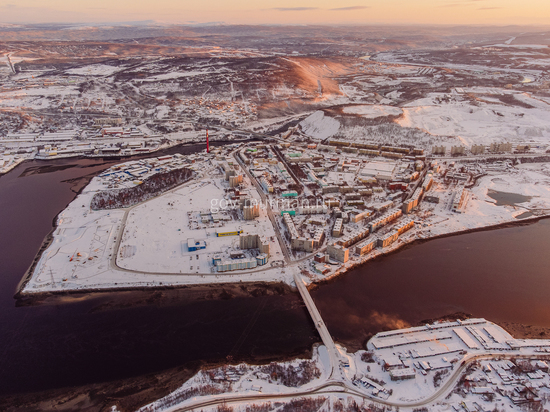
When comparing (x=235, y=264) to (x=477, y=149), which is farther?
(x=477, y=149)

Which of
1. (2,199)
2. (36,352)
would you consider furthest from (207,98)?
(36,352)

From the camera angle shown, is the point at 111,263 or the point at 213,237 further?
the point at 213,237

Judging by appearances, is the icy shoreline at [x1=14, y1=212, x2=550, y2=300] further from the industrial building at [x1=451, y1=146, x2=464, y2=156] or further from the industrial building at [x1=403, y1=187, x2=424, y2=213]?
the industrial building at [x1=451, y1=146, x2=464, y2=156]

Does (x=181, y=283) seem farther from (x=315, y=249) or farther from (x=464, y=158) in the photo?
(x=464, y=158)

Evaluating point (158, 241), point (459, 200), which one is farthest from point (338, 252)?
point (459, 200)

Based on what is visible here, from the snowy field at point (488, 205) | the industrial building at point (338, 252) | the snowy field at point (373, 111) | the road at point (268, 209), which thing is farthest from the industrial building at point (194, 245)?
the snowy field at point (373, 111)

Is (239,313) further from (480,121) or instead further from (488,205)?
(480,121)

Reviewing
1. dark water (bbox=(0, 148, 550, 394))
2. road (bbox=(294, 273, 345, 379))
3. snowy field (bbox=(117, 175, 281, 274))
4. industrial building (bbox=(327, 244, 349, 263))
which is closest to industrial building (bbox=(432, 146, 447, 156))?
dark water (bbox=(0, 148, 550, 394))
